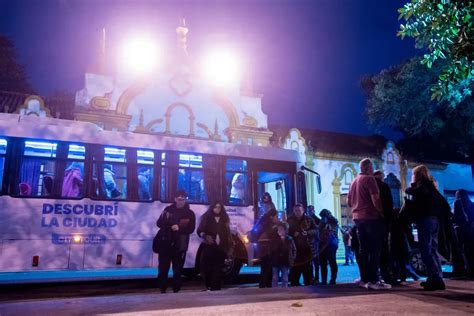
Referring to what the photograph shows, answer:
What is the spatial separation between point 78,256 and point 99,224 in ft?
2.53

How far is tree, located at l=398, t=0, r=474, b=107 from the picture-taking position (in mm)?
Result: 5855

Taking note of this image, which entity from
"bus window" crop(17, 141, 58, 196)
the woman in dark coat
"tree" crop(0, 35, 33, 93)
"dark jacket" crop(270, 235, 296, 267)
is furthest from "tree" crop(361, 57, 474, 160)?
"tree" crop(0, 35, 33, 93)

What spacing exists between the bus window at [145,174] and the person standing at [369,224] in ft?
17.3

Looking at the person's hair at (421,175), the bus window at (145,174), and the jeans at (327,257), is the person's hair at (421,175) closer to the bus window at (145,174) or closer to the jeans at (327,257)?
the jeans at (327,257)

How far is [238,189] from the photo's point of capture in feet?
34.7

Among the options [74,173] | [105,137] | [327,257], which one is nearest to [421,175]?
[327,257]

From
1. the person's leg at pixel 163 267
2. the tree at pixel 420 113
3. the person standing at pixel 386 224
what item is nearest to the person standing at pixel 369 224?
the person standing at pixel 386 224

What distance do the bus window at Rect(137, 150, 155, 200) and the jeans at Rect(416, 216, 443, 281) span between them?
6000 mm

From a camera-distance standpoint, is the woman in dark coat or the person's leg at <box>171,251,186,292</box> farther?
the woman in dark coat

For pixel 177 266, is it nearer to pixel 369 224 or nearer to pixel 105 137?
pixel 369 224

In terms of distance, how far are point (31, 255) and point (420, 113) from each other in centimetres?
2006

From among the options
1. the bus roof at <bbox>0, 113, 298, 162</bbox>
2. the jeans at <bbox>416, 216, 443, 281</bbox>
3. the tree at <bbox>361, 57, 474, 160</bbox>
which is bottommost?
the jeans at <bbox>416, 216, 443, 281</bbox>

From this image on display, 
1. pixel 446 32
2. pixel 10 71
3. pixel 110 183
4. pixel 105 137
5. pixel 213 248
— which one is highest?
pixel 10 71

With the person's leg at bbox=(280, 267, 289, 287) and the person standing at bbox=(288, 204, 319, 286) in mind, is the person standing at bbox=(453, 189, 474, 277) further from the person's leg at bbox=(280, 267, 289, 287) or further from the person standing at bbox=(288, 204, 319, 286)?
the person's leg at bbox=(280, 267, 289, 287)
